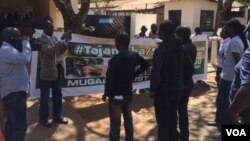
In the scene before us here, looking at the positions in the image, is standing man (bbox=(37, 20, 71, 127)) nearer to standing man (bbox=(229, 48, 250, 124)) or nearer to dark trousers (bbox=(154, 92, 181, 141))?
dark trousers (bbox=(154, 92, 181, 141))

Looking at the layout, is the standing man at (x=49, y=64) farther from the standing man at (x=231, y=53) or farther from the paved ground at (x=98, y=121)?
the standing man at (x=231, y=53)

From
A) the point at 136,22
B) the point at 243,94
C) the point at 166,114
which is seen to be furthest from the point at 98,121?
the point at 136,22

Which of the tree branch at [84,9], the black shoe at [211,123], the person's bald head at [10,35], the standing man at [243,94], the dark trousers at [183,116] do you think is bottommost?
the black shoe at [211,123]

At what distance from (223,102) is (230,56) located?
34.0 inches

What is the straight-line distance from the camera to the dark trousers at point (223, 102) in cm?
595

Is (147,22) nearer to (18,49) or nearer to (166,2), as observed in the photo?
(166,2)

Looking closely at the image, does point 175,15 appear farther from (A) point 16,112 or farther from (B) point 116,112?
(A) point 16,112

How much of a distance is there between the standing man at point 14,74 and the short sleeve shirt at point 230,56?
2.79 meters

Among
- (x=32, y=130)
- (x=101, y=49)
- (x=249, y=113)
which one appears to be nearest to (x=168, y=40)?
(x=249, y=113)

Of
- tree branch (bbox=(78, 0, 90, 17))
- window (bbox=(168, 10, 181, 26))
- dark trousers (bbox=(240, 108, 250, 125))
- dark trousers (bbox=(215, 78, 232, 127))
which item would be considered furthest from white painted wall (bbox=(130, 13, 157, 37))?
dark trousers (bbox=(240, 108, 250, 125))

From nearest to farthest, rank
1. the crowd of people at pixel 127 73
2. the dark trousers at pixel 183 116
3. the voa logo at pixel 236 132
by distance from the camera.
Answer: the voa logo at pixel 236 132 → the crowd of people at pixel 127 73 → the dark trousers at pixel 183 116

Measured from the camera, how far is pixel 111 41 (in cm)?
774

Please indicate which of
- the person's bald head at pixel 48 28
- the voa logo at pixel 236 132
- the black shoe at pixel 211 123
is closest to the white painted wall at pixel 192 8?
the black shoe at pixel 211 123

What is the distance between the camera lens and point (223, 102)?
627 centimetres
